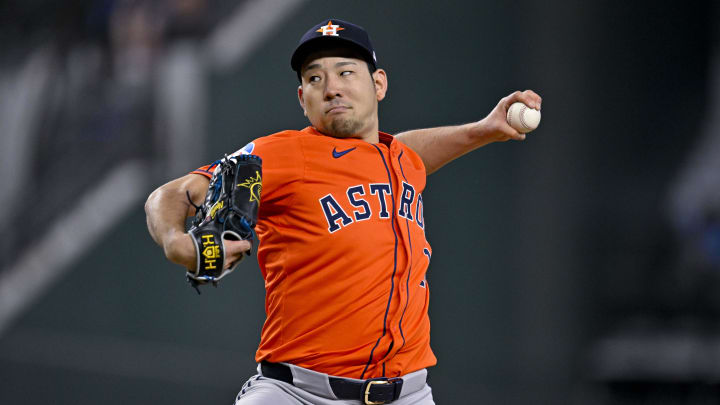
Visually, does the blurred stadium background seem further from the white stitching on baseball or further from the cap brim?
the cap brim

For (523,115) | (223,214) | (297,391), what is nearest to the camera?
(223,214)

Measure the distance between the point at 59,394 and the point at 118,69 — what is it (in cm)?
278

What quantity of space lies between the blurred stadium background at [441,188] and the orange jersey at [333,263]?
369 cm

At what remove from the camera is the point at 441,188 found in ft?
21.8

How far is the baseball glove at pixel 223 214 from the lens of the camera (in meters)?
1.92

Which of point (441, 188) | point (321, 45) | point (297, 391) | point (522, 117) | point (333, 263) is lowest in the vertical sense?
point (297, 391)

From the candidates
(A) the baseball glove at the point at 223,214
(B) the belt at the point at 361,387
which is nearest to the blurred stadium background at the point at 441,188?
(B) the belt at the point at 361,387

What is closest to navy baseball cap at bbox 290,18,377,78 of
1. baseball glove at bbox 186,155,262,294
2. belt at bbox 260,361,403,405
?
baseball glove at bbox 186,155,262,294

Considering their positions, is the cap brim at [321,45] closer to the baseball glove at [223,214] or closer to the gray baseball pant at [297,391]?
the baseball glove at [223,214]

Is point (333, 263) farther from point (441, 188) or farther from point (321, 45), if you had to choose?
point (441, 188)

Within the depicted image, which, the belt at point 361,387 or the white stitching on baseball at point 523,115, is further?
the white stitching on baseball at point 523,115

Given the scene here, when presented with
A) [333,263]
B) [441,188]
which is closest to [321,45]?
[333,263]

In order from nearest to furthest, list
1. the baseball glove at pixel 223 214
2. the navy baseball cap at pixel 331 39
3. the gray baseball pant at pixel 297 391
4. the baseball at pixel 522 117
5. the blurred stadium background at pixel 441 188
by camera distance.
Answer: the baseball glove at pixel 223 214 → the gray baseball pant at pixel 297 391 → the navy baseball cap at pixel 331 39 → the baseball at pixel 522 117 → the blurred stadium background at pixel 441 188

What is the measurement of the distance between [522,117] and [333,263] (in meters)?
0.79
